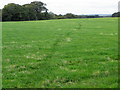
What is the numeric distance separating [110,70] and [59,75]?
8.05 feet

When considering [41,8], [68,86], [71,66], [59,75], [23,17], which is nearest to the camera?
[68,86]

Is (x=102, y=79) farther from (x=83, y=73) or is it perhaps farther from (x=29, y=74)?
(x=29, y=74)

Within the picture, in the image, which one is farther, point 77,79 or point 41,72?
point 41,72

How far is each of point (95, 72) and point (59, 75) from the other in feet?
5.36

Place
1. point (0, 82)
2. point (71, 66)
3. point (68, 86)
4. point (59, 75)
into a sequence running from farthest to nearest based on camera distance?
point (71, 66) < point (59, 75) < point (0, 82) < point (68, 86)

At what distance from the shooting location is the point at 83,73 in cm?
923

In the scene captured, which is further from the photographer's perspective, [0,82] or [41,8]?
[41,8]

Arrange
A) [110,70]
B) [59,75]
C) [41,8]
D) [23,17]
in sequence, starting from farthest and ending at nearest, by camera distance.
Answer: [41,8] < [23,17] < [110,70] < [59,75]

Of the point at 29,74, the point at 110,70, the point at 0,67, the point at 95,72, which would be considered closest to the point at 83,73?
the point at 95,72

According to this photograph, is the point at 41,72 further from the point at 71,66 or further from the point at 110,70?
the point at 110,70

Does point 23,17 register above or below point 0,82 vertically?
above

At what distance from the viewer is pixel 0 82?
27.2 feet

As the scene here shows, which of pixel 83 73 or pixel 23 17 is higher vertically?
pixel 23 17

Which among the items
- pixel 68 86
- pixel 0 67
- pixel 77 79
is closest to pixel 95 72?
pixel 77 79
